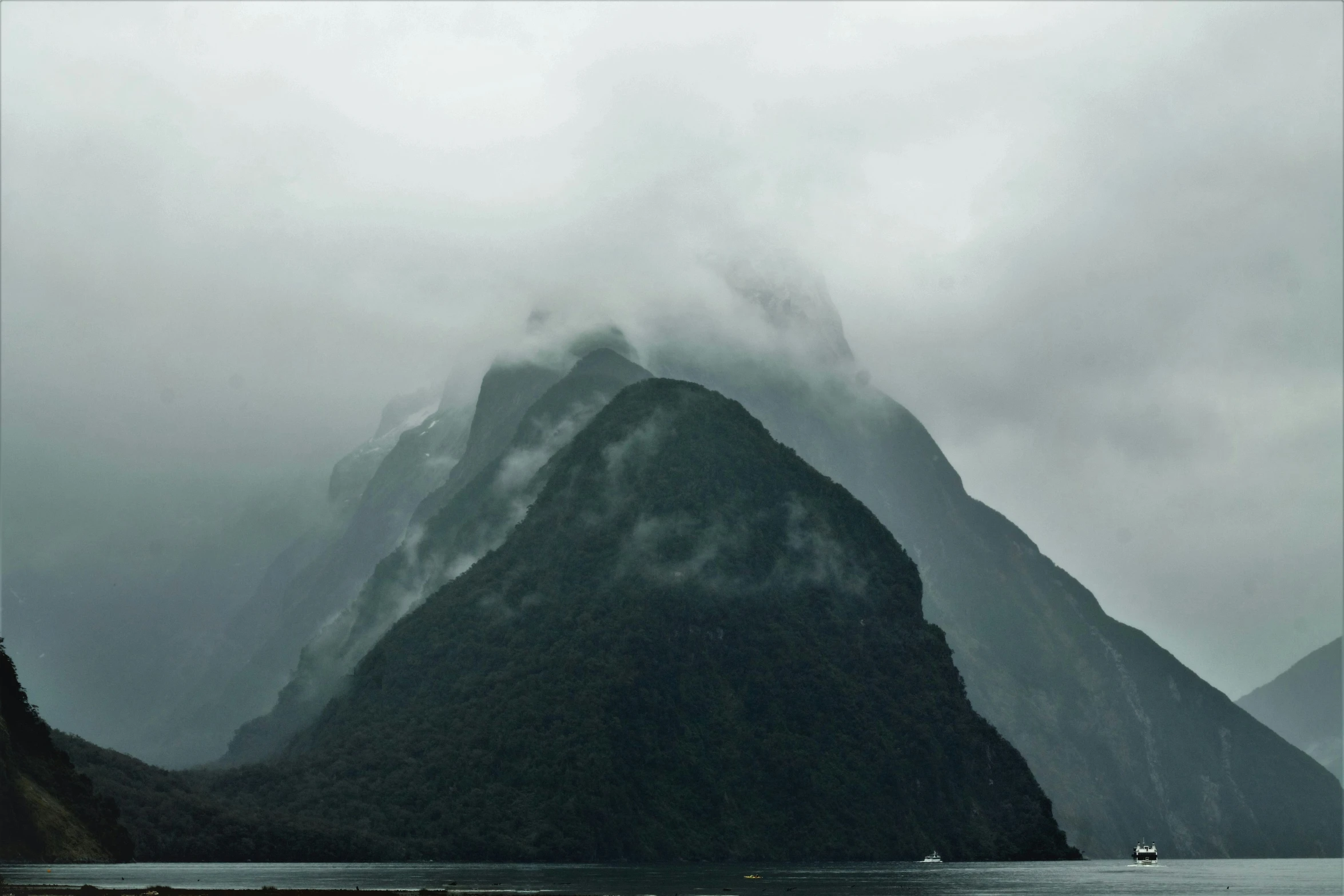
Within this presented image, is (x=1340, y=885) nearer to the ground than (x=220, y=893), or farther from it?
farther from it

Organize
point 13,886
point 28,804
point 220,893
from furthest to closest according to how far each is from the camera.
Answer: point 28,804, point 220,893, point 13,886

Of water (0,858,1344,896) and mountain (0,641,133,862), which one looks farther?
mountain (0,641,133,862)

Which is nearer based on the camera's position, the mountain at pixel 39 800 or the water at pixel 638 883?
the water at pixel 638 883

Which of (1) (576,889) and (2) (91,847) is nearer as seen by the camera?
(1) (576,889)

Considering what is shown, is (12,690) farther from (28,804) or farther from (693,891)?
(693,891)

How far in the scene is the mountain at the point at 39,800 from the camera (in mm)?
159250

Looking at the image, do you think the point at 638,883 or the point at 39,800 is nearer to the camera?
the point at 638,883

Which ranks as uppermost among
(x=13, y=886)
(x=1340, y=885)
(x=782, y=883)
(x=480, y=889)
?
(x=1340, y=885)

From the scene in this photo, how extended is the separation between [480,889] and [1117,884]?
88124 millimetres

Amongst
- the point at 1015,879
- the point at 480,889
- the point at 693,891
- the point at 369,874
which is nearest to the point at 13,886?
the point at 480,889

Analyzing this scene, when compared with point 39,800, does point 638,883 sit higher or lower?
higher

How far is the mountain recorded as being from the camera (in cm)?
15925

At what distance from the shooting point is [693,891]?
14275 centimetres

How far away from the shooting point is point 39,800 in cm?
16375
